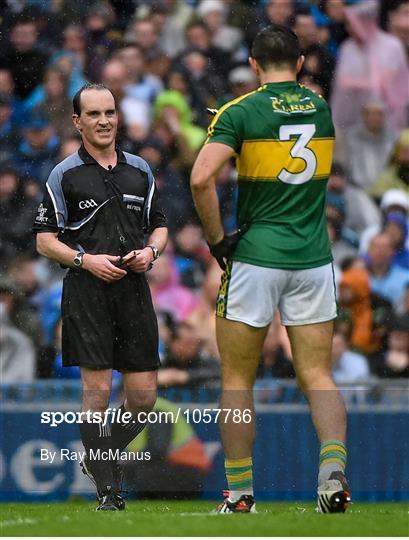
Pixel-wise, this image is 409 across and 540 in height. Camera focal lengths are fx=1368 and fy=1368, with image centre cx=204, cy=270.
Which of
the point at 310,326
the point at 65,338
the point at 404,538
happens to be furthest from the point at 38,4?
the point at 404,538

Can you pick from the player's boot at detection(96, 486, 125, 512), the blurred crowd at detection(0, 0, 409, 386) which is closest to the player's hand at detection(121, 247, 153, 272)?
the player's boot at detection(96, 486, 125, 512)

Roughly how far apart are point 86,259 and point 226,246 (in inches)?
32.6

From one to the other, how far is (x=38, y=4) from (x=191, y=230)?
2.53 metres

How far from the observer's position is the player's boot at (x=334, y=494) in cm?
581

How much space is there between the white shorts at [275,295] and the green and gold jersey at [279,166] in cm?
5

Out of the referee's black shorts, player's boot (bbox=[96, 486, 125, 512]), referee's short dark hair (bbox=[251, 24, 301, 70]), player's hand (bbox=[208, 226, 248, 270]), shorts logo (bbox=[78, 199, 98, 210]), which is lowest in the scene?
player's boot (bbox=[96, 486, 125, 512])

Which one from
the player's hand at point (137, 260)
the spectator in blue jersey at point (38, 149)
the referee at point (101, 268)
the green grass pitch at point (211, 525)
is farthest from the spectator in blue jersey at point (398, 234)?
the green grass pitch at point (211, 525)

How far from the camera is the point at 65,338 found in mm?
6742

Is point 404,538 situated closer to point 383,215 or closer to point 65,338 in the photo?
point 65,338

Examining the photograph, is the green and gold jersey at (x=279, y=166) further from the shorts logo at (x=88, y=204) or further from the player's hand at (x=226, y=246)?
the shorts logo at (x=88, y=204)

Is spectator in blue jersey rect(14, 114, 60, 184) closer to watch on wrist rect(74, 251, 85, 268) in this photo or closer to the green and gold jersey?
watch on wrist rect(74, 251, 85, 268)

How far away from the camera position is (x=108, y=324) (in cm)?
673

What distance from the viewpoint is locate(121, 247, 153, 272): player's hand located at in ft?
21.7

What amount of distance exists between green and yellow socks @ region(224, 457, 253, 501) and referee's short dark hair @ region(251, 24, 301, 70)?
1774 mm
